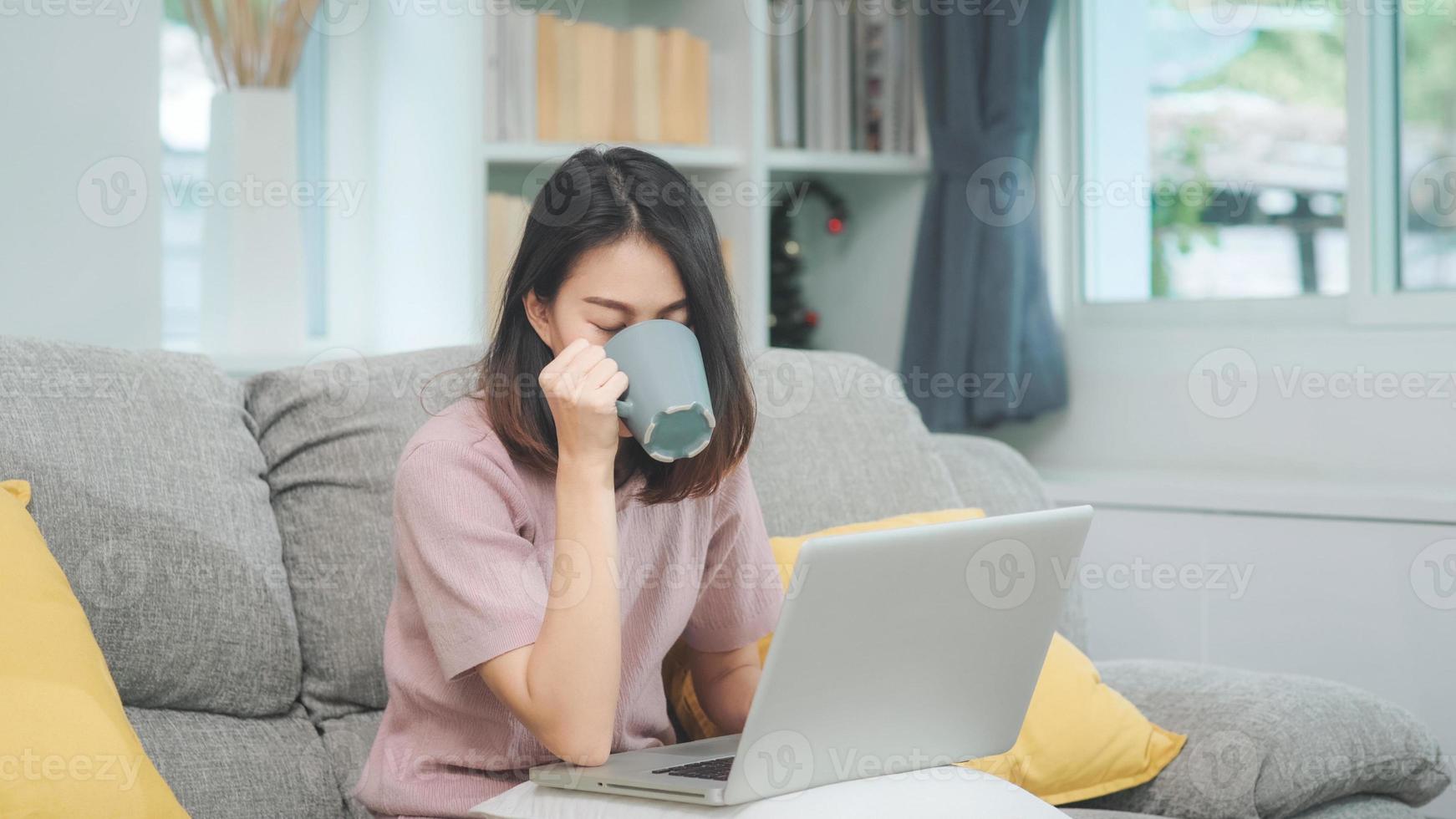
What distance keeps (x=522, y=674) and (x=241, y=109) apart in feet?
5.39

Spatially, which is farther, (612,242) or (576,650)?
(612,242)

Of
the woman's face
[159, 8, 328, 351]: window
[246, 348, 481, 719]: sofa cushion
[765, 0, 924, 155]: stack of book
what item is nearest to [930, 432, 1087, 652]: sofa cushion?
[246, 348, 481, 719]: sofa cushion

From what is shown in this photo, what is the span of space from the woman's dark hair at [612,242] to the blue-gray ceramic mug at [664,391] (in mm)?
121

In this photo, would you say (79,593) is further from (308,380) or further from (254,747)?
(308,380)

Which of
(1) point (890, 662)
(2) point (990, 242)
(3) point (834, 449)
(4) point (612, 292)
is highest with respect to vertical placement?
(2) point (990, 242)

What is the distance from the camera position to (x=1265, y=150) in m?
2.62

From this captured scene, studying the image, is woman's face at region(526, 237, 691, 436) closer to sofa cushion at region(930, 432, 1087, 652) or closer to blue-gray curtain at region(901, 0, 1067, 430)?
sofa cushion at region(930, 432, 1087, 652)

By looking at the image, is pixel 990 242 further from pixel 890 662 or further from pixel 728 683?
pixel 890 662

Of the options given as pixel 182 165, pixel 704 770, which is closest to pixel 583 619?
pixel 704 770

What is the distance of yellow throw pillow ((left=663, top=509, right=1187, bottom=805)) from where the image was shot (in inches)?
60.7

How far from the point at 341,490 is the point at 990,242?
1.61 metres

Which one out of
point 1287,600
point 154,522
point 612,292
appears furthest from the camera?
point 1287,600

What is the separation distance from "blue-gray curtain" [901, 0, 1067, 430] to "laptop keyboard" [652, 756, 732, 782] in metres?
1.72

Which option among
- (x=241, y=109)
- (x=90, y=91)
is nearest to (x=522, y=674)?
(x=90, y=91)
